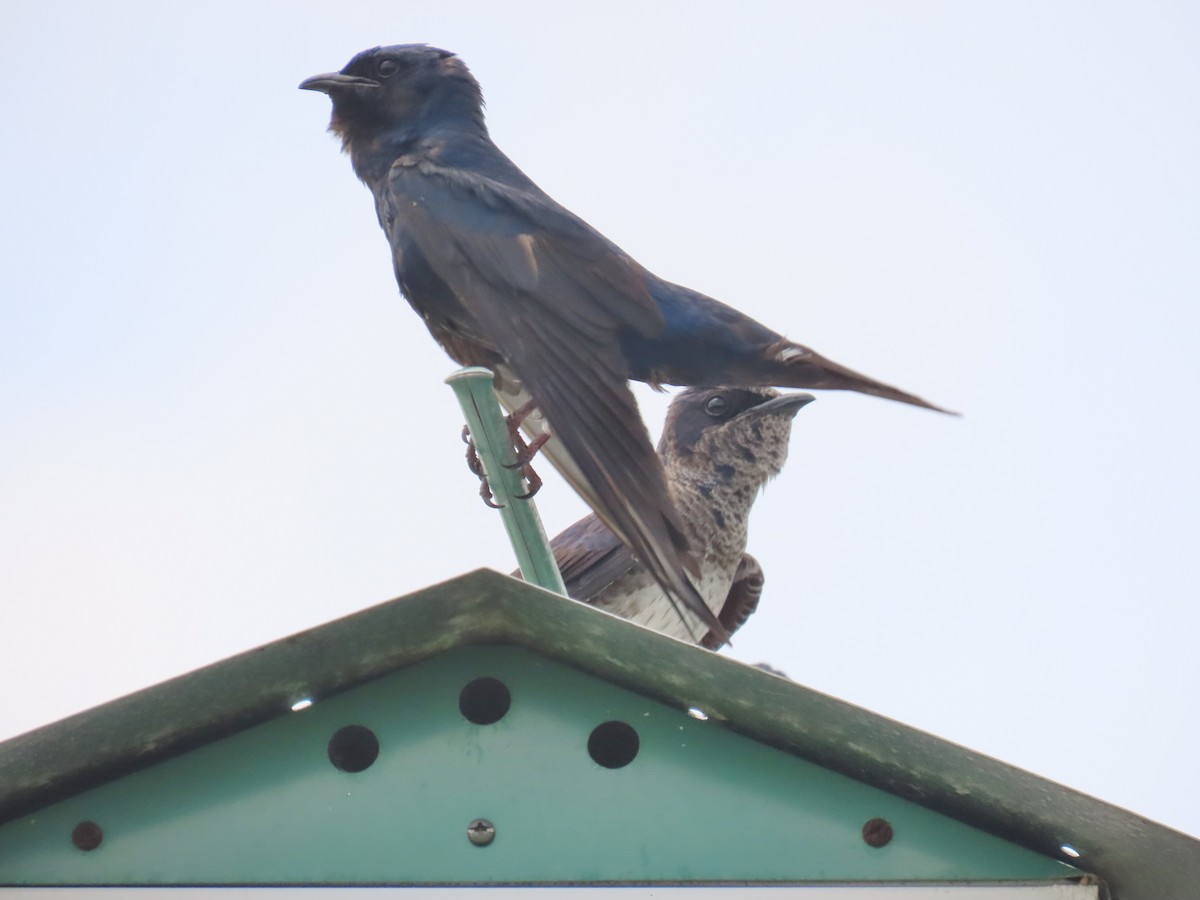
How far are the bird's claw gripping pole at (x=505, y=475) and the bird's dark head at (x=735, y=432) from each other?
293 cm

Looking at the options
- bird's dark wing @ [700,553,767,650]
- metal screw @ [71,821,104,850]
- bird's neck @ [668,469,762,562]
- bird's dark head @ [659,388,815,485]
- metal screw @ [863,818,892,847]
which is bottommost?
metal screw @ [863,818,892,847]

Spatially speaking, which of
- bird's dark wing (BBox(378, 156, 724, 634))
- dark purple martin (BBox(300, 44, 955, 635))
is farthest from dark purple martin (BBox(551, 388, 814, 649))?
A: bird's dark wing (BBox(378, 156, 724, 634))

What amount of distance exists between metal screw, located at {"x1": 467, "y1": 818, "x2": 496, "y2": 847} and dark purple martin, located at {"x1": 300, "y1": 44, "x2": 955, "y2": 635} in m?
1.09

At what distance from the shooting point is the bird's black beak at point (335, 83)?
5.41 m

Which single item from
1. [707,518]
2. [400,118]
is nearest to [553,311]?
[400,118]

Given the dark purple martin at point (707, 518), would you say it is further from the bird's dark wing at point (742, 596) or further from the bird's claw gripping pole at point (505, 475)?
the bird's claw gripping pole at point (505, 475)

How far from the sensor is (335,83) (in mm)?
5406

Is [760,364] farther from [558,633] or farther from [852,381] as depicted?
[558,633]

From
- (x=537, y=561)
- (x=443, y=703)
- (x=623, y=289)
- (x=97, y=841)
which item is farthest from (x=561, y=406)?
(x=97, y=841)

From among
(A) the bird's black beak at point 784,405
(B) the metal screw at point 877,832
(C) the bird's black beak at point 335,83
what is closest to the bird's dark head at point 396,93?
(C) the bird's black beak at point 335,83

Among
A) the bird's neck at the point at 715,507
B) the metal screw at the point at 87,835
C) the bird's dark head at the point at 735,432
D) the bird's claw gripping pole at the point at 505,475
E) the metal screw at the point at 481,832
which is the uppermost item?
the bird's dark head at the point at 735,432

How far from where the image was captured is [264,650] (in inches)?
107

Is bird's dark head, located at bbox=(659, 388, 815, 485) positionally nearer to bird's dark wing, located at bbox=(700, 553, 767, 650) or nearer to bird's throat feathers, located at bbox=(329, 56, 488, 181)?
bird's dark wing, located at bbox=(700, 553, 767, 650)

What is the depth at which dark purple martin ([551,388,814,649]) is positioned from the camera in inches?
221
